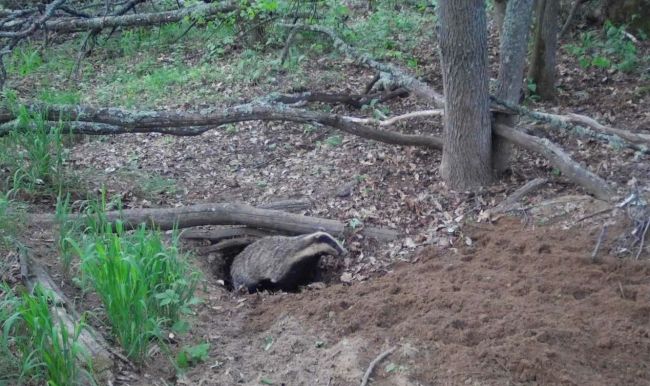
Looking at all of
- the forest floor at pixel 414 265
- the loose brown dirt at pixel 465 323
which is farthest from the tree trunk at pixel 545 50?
the loose brown dirt at pixel 465 323

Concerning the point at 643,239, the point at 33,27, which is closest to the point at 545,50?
the point at 643,239

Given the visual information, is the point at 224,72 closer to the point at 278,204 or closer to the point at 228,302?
the point at 278,204

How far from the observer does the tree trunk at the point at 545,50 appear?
7.49 metres

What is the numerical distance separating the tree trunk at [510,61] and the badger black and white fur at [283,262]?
168cm

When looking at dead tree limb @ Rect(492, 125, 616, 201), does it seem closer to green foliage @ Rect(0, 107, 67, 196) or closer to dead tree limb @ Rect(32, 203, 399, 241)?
dead tree limb @ Rect(32, 203, 399, 241)

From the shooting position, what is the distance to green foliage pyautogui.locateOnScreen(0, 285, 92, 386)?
10.6 feet

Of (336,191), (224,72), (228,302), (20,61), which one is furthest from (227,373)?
(20,61)

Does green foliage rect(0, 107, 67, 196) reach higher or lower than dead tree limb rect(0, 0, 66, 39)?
lower

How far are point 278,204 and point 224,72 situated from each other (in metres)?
4.18

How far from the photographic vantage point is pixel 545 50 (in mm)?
7586

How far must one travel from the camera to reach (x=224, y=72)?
9.53 meters

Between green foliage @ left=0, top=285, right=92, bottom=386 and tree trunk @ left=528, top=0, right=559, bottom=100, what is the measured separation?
5.74m

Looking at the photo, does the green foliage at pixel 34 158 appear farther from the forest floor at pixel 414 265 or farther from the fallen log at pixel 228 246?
the fallen log at pixel 228 246

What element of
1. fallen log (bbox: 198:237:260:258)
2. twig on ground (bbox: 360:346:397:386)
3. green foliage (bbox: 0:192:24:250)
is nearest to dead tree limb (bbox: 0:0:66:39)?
green foliage (bbox: 0:192:24:250)
